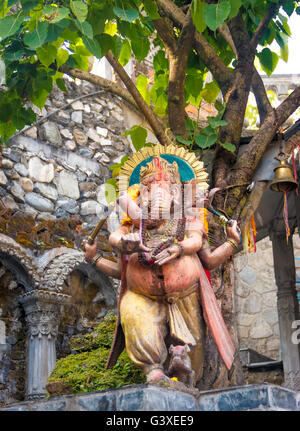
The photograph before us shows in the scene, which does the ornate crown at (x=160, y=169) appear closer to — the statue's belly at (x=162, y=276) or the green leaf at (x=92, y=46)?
the statue's belly at (x=162, y=276)

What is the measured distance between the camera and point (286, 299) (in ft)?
33.6

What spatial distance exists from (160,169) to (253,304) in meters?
7.69

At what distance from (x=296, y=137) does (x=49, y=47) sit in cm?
257

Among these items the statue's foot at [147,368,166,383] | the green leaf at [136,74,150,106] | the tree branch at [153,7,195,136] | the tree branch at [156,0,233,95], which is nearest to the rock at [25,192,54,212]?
the green leaf at [136,74,150,106]

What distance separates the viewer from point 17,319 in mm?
8555

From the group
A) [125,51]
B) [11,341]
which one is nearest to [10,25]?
[125,51]

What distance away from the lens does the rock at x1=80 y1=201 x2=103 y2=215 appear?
32.7 ft

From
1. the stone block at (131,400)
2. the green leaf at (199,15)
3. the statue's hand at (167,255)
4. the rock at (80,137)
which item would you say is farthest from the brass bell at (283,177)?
the rock at (80,137)

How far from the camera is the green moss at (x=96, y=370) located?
5.68m

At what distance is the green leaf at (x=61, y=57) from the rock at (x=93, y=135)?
139 inches

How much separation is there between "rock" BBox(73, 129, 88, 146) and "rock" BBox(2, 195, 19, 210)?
1.85 metres

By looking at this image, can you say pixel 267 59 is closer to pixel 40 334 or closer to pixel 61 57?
pixel 61 57

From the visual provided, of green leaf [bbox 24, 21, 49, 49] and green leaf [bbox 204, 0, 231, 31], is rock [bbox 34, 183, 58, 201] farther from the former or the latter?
green leaf [bbox 204, 0, 231, 31]

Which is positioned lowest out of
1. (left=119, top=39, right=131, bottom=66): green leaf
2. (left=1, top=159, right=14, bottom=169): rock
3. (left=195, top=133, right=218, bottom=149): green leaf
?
(left=195, top=133, right=218, bottom=149): green leaf
